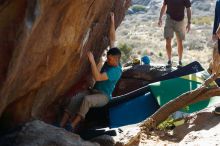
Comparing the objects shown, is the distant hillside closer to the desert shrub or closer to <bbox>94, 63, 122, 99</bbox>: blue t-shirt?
the desert shrub

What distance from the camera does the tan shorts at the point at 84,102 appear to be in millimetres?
9281

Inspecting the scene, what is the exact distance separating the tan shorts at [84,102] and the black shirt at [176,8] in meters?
4.23

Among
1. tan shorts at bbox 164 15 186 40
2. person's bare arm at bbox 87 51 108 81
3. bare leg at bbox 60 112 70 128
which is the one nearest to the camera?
person's bare arm at bbox 87 51 108 81

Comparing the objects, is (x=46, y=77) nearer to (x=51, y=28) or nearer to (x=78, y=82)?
(x=51, y=28)

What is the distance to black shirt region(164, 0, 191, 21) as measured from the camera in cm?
1288

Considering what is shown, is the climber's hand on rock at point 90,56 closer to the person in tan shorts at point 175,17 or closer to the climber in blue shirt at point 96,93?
the climber in blue shirt at point 96,93

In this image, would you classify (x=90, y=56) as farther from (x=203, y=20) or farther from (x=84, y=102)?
(x=203, y=20)

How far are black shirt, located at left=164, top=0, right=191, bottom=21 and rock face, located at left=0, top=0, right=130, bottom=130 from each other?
332 centimetres

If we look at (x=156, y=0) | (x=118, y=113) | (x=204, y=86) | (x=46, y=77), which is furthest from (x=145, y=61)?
(x=156, y=0)

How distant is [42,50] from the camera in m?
7.18

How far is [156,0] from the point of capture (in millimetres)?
63406

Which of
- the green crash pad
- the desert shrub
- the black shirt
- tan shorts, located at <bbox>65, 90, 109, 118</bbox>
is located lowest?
the desert shrub

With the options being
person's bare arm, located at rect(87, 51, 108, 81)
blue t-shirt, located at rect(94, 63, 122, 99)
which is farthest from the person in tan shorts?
person's bare arm, located at rect(87, 51, 108, 81)

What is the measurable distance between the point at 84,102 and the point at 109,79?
2.06ft
